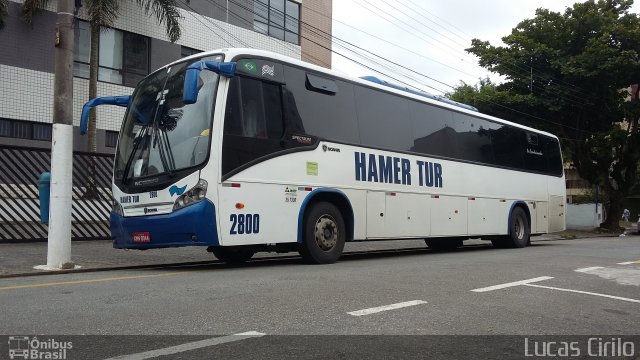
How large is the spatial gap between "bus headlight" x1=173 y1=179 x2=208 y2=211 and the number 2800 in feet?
1.81

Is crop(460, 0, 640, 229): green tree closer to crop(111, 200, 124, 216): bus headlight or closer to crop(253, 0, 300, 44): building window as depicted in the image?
crop(253, 0, 300, 44): building window

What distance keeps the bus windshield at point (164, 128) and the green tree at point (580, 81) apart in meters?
23.3

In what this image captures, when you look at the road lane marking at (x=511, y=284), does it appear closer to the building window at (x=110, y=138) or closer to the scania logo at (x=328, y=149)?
the scania logo at (x=328, y=149)

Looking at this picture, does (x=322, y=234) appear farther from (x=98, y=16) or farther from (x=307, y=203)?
(x=98, y=16)

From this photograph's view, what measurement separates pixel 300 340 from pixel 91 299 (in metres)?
2.75

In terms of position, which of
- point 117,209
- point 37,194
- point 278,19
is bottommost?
point 117,209

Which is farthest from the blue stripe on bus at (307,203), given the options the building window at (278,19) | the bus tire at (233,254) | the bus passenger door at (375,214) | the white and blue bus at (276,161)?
the building window at (278,19)

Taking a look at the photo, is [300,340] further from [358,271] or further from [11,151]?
[11,151]

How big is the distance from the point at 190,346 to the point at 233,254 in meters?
6.48

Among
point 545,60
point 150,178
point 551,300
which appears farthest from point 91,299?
point 545,60

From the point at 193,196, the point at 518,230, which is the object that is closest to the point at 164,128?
the point at 193,196

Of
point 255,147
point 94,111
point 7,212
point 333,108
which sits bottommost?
point 7,212

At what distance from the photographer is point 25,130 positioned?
60.7 ft

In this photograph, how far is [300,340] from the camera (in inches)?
178
